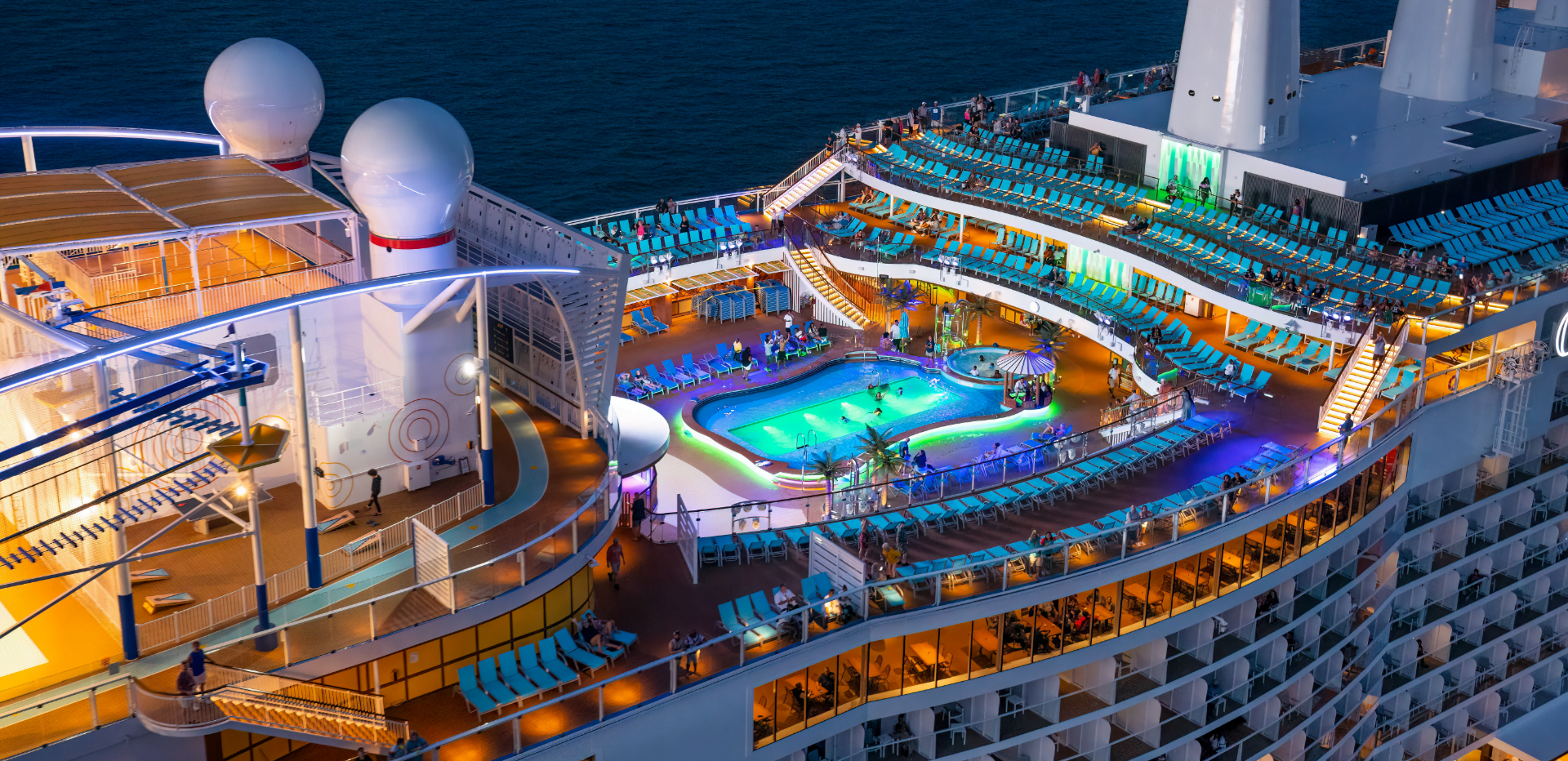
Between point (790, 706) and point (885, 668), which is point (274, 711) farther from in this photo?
point (885, 668)

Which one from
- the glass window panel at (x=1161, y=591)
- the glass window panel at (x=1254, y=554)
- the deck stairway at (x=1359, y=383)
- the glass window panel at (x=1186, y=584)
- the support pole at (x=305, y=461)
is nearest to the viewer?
the support pole at (x=305, y=461)

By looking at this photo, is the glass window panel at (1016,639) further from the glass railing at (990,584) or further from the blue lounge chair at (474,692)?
the blue lounge chair at (474,692)

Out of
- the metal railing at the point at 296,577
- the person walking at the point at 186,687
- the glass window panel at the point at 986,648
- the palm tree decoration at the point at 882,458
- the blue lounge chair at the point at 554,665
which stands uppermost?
the metal railing at the point at 296,577

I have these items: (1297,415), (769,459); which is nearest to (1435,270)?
(1297,415)

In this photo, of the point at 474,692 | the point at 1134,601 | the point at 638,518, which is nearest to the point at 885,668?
the point at 1134,601

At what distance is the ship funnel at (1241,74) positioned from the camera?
43.5m

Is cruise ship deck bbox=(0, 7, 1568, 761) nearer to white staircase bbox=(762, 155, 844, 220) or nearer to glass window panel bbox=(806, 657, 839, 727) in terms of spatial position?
glass window panel bbox=(806, 657, 839, 727)

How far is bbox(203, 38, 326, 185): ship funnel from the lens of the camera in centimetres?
2994

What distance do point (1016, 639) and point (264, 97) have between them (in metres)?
18.3

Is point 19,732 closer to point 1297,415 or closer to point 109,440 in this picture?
point 109,440

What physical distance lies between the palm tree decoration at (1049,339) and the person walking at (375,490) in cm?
2445

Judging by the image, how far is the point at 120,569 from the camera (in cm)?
2077

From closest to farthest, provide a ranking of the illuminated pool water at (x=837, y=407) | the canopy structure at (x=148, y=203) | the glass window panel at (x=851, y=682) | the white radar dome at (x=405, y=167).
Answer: the canopy structure at (x=148, y=203)
the white radar dome at (x=405, y=167)
the glass window panel at (x=851, y=682)
the illuminated pool water at (x=837, y=407)

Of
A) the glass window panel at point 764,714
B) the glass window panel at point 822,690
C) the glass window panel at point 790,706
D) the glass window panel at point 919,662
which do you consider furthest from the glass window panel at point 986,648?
the glass window panel at point 764,714
